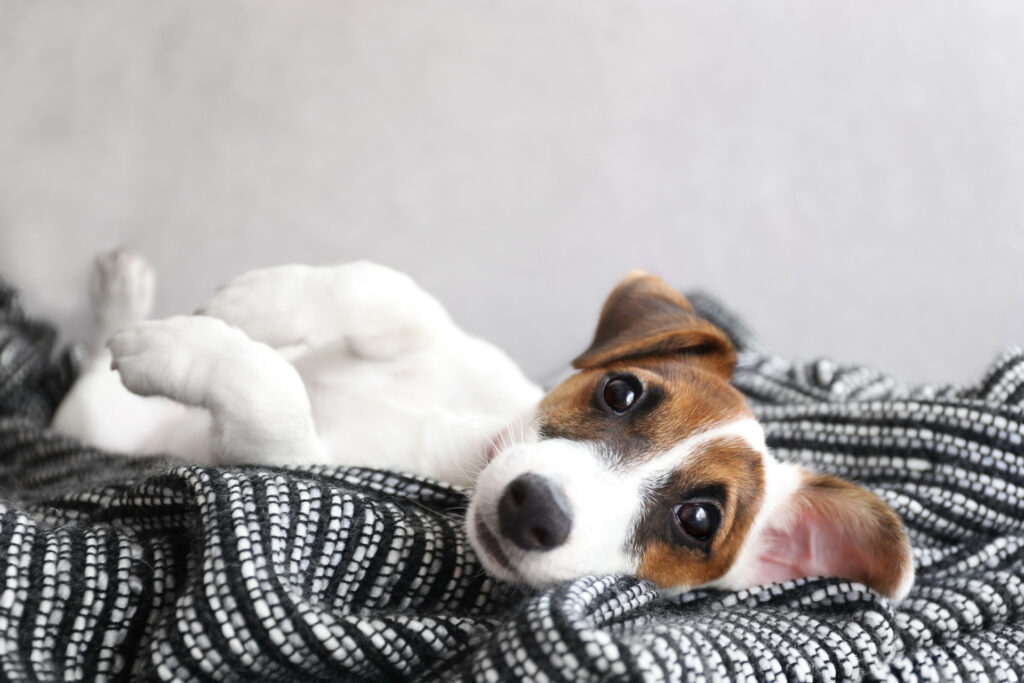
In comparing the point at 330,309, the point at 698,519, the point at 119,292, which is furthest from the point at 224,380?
the point at 119,292

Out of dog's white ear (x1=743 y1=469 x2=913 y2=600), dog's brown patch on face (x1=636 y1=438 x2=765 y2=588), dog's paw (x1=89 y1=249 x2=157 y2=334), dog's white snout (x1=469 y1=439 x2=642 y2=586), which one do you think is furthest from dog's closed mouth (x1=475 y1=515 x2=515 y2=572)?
dog's paw (x1=89 y1=249 x2=157 y2=334)

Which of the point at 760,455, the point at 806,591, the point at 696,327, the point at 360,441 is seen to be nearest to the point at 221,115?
the point at 360,441

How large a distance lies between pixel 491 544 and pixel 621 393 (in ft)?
0.94

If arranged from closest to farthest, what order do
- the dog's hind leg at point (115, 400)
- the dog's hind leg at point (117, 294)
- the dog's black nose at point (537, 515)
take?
1. the dog's black nose at point (537, 515)
2. the dog's hind leg at point (115, 400)
3. the dog's hind leg at point (117, 294)

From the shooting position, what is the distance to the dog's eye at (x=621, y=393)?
1068 mm

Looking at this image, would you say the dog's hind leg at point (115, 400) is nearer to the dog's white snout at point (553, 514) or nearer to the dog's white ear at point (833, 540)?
the dog's white snout at point (553, 514)

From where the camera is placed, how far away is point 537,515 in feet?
2.86

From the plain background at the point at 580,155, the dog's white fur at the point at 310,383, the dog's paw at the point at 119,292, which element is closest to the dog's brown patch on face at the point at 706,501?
the dog's white fur at the point at 310,383

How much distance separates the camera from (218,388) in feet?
3.18

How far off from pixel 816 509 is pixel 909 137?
1.21 meters

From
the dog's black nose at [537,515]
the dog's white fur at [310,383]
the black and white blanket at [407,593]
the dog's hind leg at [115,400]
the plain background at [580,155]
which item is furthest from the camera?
the plain background at [580,155]

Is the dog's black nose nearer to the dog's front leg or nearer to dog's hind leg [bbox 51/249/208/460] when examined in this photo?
the dog's front leg

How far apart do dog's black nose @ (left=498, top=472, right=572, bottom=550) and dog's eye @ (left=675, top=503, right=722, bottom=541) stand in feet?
0.68

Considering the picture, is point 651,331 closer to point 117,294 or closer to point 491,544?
point 491,544
